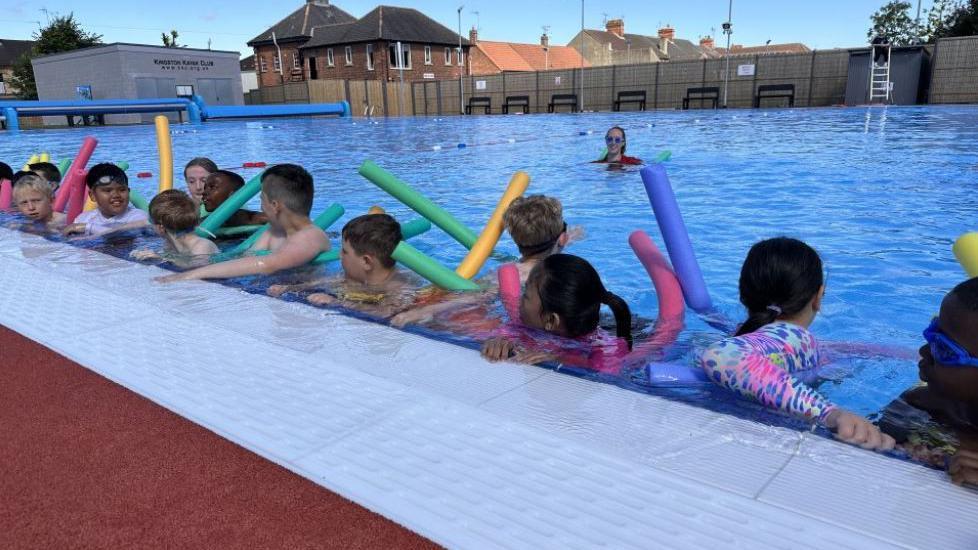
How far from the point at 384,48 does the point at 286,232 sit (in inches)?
1648

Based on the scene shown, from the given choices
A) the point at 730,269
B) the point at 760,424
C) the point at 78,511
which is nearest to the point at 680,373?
the point at 760,424

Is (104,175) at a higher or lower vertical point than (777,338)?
higher

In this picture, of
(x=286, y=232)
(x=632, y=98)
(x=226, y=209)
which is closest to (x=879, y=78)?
(x=632, y=98)

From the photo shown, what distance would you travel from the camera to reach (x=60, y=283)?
434cm

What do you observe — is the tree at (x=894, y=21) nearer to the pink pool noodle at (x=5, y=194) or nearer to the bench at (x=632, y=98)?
the bench at (x=632, y=98)

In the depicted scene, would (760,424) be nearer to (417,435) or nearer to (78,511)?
(417,435)

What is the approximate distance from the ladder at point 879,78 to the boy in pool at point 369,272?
26.3 meters

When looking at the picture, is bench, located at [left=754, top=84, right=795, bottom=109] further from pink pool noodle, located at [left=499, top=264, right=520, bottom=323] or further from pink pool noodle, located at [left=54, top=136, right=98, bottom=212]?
pink pool noodle, located at [left=499, top=264, right=520, bottom=323]

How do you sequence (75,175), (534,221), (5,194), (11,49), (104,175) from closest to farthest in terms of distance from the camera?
(534,221) → (104,175) → (75,175) → (5,194) → (11,49)

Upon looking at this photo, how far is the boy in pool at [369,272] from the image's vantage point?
12.9 ft

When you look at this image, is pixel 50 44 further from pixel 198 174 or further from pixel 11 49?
pixel 198 174

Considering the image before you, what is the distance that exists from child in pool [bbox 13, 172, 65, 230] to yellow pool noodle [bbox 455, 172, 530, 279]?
444 centimetres

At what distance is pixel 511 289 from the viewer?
3414 mm

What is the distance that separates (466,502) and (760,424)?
3.22 ft
